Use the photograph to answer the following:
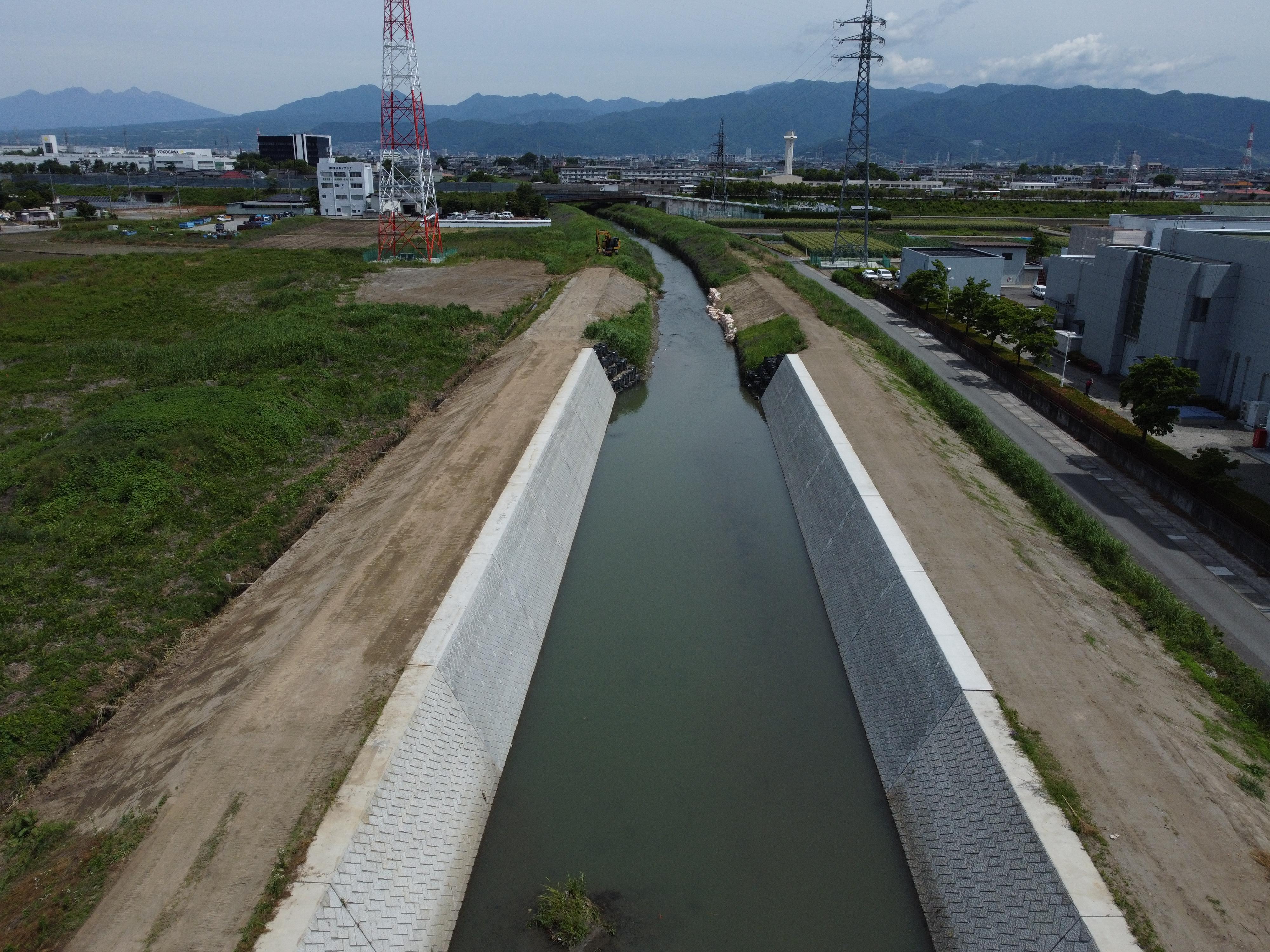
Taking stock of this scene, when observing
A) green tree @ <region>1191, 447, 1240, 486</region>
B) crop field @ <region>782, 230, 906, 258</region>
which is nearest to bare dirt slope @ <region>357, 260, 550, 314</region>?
crop field @ <region>782, 230, 906, 258</region>

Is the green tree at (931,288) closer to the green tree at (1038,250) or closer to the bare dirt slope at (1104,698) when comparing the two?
the green tree at (1038,250)

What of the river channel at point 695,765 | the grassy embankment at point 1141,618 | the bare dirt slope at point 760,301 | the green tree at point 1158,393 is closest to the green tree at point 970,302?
the bare dirt slope at point 760,301

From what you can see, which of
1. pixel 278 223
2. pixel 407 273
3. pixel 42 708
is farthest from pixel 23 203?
pixel 42 708

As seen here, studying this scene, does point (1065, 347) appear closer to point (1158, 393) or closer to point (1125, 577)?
point (1158, 393)

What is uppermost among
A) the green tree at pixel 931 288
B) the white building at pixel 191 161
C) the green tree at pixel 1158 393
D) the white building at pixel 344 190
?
the white building at pixel 191 161

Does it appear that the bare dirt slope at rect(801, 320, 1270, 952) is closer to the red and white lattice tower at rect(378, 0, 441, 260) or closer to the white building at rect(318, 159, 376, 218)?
the red and white lattice tower at rect(378, 0, 441, 260)

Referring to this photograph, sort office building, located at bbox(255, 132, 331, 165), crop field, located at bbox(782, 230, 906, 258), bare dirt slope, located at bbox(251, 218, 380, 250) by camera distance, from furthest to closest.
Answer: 1. office building, located at bbox(255, 132, 331, 165)
2. bare dirt slope, located at bbox(251, 218, 380, 250)
3. crop field, located at bbox(782, 230, 906, 258)
